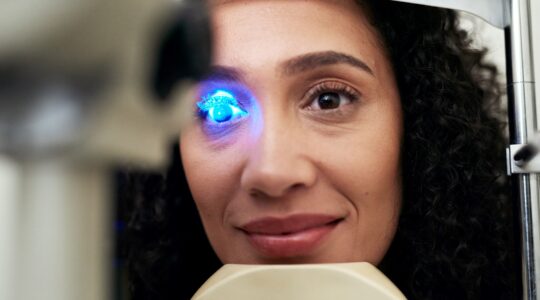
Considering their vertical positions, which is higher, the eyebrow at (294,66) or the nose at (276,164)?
the eyebrow at (294,66)

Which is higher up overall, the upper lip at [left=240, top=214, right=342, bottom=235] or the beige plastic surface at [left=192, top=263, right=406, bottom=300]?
the upper lip at [left=240, top=214, right=342, bottom=235]

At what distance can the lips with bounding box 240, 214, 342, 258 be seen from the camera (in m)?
0.50

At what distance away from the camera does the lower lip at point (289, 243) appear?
51 centimetres

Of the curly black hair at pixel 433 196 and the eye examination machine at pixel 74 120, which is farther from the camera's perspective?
the curly black hair at pixel 433 196

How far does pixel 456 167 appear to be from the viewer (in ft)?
1.86

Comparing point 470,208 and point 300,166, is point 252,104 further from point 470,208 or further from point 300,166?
point 470,208

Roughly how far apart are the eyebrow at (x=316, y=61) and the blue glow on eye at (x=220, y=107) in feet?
0.17


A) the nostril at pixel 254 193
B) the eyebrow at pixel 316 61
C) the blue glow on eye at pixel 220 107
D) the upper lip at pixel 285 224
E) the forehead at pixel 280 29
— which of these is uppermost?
the forehead at pixel 280 29

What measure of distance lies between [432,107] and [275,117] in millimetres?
175

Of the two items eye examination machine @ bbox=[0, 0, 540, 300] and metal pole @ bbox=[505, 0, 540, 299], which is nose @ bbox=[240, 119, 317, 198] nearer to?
eye examination machine @ bbox=[0, 0, 540, 300]

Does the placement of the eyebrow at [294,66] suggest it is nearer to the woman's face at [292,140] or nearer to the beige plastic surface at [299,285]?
the woman's face at [292,140]

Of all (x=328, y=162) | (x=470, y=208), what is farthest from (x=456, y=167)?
(x=328, y=162)

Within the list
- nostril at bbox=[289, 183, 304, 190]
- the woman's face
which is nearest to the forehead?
the woman's face

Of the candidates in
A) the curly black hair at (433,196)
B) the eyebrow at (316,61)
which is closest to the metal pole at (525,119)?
the curly black hair at (433,196)
